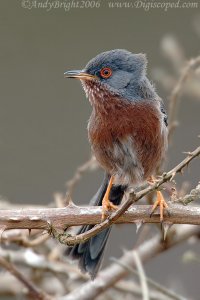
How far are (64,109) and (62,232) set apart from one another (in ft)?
15.7

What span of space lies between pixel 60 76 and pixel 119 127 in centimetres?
364

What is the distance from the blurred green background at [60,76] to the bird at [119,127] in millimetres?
2601

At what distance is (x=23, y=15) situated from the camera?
8.30 meters

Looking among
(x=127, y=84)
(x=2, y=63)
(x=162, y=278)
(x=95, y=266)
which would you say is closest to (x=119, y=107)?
(x=127, y=84)

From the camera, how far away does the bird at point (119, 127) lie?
4.89m

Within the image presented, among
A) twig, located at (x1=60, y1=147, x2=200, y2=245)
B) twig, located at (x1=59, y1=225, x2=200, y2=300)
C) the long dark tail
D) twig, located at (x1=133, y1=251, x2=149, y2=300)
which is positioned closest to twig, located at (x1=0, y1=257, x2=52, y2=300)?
twig, located at (x1=59, y1=225, x2=200, y2=300)

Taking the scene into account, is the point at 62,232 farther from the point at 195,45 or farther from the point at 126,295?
the point at 195,45

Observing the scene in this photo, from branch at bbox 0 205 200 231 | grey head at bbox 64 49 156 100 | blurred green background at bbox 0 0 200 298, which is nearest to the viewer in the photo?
branch at bbox 0 205 200 231

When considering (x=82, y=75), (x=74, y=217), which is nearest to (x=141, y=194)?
(x=74, y=217)

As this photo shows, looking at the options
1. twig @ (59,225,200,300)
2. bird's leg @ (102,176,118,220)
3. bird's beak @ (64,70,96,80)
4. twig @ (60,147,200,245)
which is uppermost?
bird's beak @ (64,70,96,80)

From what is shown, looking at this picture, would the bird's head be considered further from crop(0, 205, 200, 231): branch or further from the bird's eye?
crop(0, 205, 200, 231): branch

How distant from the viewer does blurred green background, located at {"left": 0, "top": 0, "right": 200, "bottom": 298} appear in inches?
311

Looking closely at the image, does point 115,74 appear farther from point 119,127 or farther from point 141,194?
point 141,194

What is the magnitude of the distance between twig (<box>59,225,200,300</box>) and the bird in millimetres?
112
